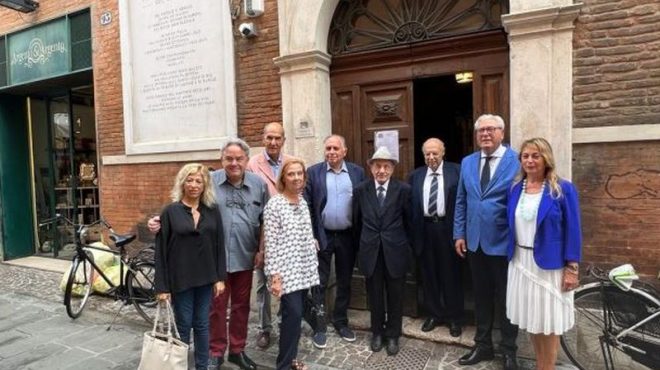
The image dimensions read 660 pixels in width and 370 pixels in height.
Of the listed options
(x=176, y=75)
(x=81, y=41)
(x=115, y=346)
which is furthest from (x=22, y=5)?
(x=115, y=346)

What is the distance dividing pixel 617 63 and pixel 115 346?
5.29 m

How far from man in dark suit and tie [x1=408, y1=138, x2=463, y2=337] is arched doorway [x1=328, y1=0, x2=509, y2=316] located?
1.62ft

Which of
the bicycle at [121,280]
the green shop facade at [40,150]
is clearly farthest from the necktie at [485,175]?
the green shop facade at [40,150]

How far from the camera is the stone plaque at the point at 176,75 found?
18.5ft

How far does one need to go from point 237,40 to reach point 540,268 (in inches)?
170

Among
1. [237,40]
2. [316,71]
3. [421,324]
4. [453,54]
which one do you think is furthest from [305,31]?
[421,324]

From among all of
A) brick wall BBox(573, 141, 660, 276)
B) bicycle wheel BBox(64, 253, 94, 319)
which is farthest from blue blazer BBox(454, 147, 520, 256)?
bicycle wheel BBox(64, 253, 94, 319)

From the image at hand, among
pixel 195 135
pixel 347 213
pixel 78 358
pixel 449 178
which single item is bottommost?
pixel 78 358

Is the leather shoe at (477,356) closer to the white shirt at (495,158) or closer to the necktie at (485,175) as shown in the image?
the necktie at (485,175)

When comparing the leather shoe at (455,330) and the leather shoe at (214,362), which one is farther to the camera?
the leather shoe at (455,330)

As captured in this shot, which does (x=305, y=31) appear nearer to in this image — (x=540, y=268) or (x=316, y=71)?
(x=316, y=71)

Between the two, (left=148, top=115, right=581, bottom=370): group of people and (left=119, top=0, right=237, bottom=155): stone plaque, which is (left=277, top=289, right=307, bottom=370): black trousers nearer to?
(left=148, top=115, right=581, bottom=370): group of people

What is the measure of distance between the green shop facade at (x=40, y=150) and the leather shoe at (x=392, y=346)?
6843mm

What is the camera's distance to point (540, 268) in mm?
2984
